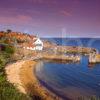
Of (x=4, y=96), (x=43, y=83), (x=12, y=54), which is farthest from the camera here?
(x=12, y=54)

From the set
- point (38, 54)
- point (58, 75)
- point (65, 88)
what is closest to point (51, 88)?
point (65, 88)

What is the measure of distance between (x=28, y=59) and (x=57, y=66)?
7934 millimetres

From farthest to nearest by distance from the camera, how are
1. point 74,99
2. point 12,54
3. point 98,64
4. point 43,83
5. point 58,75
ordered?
point 98,64 < point 12,54 < point 58,75 < point 43,83 < point 74,99

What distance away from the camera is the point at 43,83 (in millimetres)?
44562

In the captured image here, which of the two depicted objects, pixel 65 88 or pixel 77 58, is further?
pixel 77 58

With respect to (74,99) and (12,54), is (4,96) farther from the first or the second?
(12,54)

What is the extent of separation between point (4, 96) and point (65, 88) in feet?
84.2

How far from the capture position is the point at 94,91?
1629 inches

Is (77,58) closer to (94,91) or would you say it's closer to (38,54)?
(38,54)

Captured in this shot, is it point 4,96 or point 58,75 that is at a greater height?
point 4,96

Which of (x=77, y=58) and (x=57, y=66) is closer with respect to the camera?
(x=57, y=66)

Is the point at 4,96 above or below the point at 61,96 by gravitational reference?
above

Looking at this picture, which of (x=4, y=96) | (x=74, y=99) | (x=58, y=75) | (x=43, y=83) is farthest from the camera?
(x=58, y=75)

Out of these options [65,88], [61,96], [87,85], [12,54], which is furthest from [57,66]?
[61,96]
